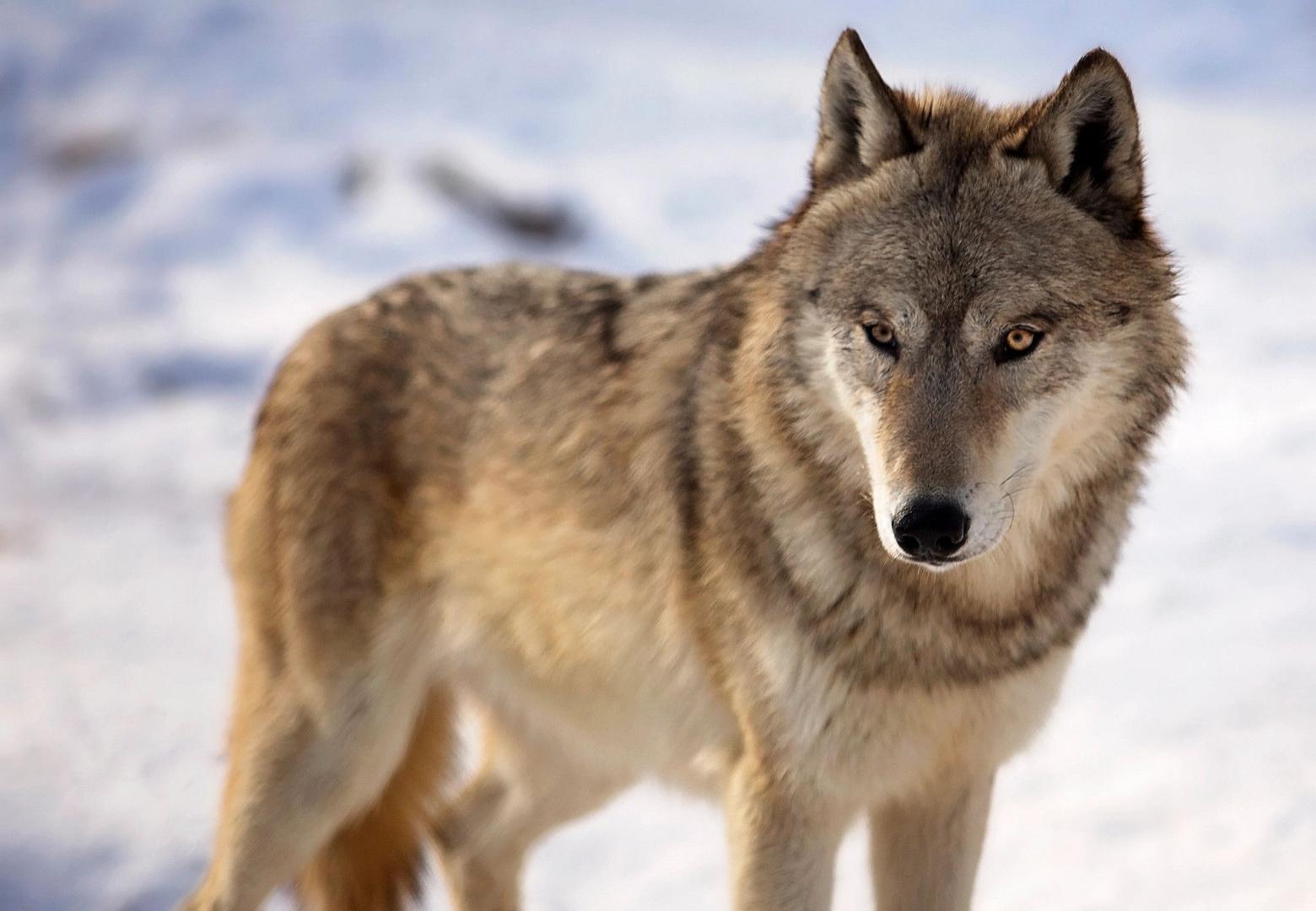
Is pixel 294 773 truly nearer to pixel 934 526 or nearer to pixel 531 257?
pixel 934 526

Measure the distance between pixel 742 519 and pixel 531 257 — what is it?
6139 millimetres

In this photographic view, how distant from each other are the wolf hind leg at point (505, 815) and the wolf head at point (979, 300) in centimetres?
153

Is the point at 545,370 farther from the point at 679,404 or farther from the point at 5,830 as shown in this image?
the point at 5,830

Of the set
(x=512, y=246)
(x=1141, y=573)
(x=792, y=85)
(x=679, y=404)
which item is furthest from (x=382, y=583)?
(x=792, y=85)

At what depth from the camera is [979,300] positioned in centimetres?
241

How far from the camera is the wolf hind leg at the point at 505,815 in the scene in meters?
3.73

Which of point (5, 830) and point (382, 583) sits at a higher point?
point (382, 583)

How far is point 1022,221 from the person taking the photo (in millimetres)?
2500

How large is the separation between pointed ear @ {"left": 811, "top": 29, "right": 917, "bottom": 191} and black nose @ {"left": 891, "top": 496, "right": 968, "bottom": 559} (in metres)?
0.76

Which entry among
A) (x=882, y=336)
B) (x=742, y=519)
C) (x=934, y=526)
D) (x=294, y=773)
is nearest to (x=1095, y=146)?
(x=882, y=336)

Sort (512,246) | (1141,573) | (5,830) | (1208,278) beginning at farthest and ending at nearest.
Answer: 1. (512,246)
2. (1208,278)
3. (1141,573)
4. (5,830)

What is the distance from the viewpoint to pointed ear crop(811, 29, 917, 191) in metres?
2.61

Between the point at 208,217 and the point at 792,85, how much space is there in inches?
170

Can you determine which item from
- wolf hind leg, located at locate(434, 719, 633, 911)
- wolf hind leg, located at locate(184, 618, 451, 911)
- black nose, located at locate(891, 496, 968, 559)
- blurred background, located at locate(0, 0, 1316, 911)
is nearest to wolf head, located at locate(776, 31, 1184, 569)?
black nose, located at locate(891, 496, 968, 559)
